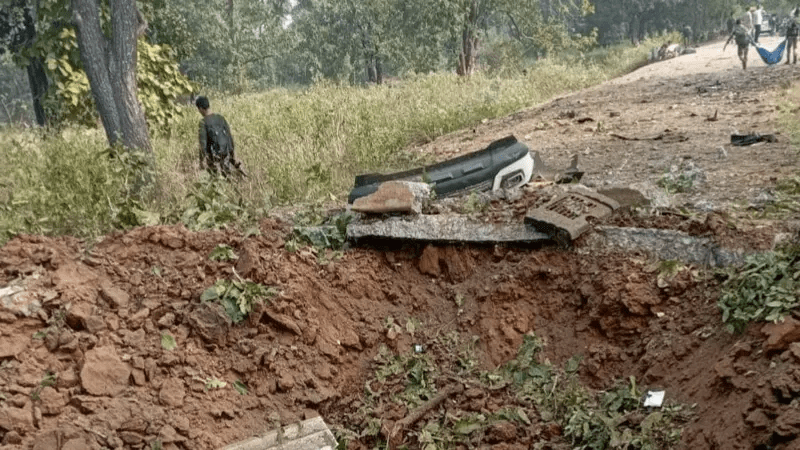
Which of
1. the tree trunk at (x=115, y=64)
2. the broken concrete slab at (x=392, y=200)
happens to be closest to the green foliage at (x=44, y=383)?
the broken concrete slab at (x=392, y=200)

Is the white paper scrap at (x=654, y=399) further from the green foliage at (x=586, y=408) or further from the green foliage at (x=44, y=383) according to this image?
the green foliage at (x=44, y=383)

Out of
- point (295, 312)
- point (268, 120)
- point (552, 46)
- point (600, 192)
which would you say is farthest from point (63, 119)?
point (552, 46)

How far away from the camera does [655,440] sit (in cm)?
264

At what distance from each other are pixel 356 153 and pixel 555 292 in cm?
390

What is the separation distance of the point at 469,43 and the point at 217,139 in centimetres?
1215

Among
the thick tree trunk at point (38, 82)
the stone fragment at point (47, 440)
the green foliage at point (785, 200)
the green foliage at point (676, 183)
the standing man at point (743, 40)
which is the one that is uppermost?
the thick tree trunk at point (38, 82)

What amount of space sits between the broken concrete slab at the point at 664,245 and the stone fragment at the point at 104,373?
261 cm

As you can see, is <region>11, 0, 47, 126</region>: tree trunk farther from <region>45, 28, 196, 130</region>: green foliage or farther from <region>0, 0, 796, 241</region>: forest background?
<region>45, 28, 196, 130</region>: green foliage

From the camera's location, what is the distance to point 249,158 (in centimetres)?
713

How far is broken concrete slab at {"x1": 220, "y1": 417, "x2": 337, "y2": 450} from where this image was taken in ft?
10.1

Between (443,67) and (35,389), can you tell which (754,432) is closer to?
(35,389)

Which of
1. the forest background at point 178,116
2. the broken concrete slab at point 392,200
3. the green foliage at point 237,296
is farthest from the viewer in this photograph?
the forest background at point 178,116

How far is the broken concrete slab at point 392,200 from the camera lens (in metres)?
4.12

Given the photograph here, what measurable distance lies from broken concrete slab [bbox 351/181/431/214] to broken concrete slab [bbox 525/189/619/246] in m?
0.74
